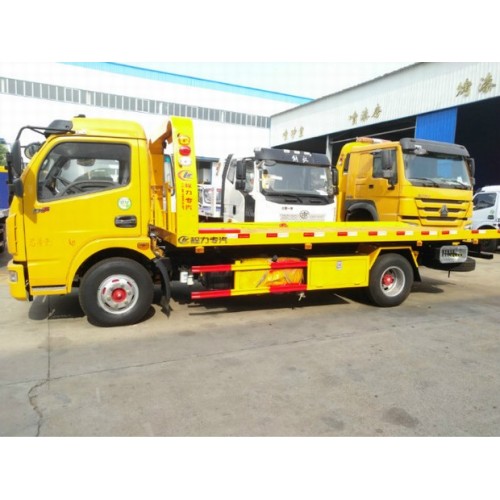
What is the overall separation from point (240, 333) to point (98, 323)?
174 centimetres

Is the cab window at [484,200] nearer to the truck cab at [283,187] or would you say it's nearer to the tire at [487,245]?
the tire at [487,245]

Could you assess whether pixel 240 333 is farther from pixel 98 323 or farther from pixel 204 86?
pixel 204 86

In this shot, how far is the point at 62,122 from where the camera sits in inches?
184

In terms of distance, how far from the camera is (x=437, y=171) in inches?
275

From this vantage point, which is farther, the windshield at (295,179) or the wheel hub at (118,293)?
the windshield at (295,179)

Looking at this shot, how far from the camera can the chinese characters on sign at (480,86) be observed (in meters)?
13.3

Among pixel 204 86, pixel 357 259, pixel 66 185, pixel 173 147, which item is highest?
pixel 204 86

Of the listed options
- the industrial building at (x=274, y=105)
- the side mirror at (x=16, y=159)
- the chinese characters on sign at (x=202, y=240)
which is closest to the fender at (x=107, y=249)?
the chinese characters on sign at (x=202, y=240)

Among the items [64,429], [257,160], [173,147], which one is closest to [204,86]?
[257,160]

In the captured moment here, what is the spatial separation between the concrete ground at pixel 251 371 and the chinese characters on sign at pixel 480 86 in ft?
34.0

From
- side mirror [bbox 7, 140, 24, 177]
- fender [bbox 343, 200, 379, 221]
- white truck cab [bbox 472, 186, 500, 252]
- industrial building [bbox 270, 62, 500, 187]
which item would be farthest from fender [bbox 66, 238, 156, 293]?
industrial building [bbox 270, 62, 500, 187]

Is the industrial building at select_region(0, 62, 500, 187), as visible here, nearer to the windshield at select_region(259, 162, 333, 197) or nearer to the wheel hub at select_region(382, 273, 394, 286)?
the windshield at select_region(259, 162, 333, 197)

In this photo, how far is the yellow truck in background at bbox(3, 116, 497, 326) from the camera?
4.62 m

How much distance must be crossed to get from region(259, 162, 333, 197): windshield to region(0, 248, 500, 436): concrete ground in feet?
6.67
